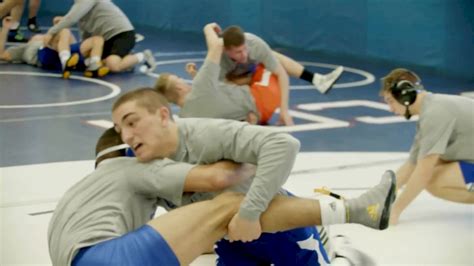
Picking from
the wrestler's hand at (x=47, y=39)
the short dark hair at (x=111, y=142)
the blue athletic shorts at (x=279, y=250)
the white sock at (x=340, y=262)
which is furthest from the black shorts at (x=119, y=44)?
the blue athletic shorts at (x=279, y=250)

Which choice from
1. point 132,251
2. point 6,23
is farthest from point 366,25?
point 132,251

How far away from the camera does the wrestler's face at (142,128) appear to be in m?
3.61

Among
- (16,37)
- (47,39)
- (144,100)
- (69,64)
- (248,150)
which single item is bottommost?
(16,37)

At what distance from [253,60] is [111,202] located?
4.18m

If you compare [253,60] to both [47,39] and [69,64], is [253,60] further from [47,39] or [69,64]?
[47,39]

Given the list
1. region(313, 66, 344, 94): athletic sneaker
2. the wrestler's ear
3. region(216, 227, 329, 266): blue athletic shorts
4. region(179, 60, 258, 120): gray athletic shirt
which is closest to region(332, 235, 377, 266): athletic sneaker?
region(216, 227, 329, 266): blue athletic shorts

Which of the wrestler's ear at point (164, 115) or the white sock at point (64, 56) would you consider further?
the white sock at point (64, 56)

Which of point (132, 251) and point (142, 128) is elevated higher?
point (142, 128)

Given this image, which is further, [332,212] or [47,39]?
[47,39]

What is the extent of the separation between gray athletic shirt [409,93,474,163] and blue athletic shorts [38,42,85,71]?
6.55m

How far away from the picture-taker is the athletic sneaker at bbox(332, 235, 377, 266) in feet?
14.4

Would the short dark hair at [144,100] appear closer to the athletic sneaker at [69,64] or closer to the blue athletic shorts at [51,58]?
the athletic sneaker at [69,64]

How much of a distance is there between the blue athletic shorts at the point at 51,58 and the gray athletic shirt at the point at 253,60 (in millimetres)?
3815

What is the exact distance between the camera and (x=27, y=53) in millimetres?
11422
